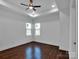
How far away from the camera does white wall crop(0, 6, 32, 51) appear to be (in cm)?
646

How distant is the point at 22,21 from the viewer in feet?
31.0

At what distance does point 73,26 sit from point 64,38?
91.0 inches

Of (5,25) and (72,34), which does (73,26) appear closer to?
(72,34)

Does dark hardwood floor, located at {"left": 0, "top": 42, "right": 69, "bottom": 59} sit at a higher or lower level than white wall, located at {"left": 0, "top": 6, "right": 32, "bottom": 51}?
lower

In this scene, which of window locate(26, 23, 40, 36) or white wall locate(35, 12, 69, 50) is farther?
window locate(26, 23, 40, 36)

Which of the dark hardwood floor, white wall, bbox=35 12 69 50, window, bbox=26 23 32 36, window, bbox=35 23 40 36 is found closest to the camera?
the dark hardwood floor

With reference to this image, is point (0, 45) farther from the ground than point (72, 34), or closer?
closer

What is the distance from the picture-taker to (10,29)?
24.0ft

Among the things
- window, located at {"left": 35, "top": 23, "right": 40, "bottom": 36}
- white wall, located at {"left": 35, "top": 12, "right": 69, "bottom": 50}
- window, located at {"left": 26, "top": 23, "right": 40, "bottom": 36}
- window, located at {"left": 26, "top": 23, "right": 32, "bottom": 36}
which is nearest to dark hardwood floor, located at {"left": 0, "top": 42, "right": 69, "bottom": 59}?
white wall, located at {"left": 35, "top": 12, "right": 69, "bottom": 50}

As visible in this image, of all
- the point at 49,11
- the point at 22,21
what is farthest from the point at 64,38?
the point at 22,21

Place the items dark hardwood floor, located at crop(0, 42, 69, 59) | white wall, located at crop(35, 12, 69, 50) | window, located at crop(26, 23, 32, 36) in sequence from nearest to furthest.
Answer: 1. dark hardwood floor, located at crop(0, 42, 69, 59)
2. white wall, located at crop(35, 12, 69, 50)
3. window, located at crop(26, 23, 32, 36)

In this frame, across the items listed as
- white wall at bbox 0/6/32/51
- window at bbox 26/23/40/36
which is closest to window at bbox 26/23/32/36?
window at bbox 26/23/40/36

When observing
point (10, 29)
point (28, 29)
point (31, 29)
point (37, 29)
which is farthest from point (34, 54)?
point (31, 29)

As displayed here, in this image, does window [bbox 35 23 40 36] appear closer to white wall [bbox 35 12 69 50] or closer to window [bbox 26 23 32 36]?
white wall [bbox 35 12 69 50]
